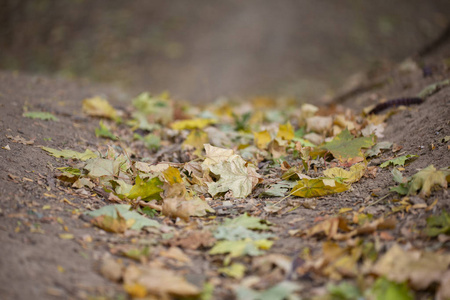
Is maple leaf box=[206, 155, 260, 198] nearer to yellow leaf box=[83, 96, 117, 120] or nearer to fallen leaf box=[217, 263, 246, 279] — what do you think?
fallen leaf box=[217, 263, 246, 279]

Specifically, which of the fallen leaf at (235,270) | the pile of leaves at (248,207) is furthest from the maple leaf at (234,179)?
the fallen leaf at (235,270)

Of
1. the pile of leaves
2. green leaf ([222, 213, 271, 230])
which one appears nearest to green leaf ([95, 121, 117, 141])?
the pile of leaves

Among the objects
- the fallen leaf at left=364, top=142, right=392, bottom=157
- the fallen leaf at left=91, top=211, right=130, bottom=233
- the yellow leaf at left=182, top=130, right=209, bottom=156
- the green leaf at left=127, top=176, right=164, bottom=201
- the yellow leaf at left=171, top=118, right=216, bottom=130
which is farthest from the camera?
the yellow leaf at left=171, top=118, right=216, bottom=130

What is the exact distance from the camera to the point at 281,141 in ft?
8.10

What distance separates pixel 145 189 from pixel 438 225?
4.02ft

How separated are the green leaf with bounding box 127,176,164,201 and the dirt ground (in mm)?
145

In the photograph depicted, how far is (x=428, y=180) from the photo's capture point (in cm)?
154

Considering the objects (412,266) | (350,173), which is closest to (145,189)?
(350,173)

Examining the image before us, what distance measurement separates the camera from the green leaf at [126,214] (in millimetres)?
1516

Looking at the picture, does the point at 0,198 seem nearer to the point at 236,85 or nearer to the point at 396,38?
the point at 236,85

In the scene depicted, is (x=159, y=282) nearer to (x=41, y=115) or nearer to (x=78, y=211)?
(x=78, y=211)

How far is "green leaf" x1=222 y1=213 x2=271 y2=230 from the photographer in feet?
4.99

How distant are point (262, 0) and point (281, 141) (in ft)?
24.0

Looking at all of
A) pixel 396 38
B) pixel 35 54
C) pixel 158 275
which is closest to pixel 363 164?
pixel 158 275
